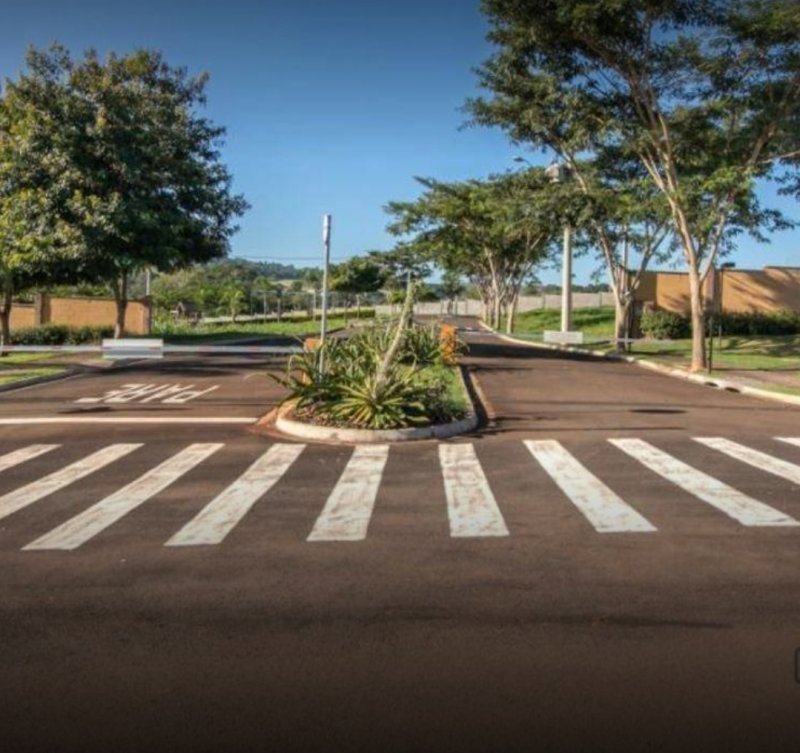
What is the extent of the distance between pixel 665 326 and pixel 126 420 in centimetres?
Answer: 3054

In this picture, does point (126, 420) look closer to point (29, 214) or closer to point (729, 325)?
point (29, 214)

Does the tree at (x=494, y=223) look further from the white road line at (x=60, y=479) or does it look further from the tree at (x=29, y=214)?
the white road line at (x=60, y=479)

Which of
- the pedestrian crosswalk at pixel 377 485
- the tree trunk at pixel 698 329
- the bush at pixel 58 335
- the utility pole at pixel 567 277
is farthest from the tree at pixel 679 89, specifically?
the bush at pixel 58 335

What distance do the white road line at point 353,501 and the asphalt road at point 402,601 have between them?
0.13 ft

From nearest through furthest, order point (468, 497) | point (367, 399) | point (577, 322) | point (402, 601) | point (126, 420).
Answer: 1. point (402, 601)
2. point (468, 497)
3. point (367, 399)
4. point (126, 420)
5. point (577, 322)

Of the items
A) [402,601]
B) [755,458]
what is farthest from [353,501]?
[755,458]

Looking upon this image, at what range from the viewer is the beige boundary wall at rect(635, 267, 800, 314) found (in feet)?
144

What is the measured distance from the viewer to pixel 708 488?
28.6 ft

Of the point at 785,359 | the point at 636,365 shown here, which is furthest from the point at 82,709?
the point at 785,359

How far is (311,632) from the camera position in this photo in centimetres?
485

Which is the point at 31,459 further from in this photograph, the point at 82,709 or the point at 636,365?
the point at 636,365

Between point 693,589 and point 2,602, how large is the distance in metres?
4.34

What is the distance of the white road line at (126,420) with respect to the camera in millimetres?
13805

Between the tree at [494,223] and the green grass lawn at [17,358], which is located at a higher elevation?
the tree at [494,223]
